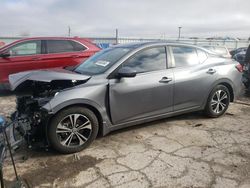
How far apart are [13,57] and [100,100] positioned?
4663mm

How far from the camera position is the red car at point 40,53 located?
795 centimetres

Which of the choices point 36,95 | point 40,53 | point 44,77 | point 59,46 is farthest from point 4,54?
point 44,77

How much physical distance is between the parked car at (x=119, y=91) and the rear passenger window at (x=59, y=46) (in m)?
3.51

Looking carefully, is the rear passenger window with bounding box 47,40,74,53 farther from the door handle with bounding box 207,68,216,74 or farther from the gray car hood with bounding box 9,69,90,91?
the door handle with bounding box 207,68,216,74

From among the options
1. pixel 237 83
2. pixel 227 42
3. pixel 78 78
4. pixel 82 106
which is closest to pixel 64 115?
pixel 82 106

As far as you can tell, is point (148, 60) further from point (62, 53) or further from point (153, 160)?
point (62, 53)

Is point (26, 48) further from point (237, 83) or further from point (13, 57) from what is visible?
point (237, 83)

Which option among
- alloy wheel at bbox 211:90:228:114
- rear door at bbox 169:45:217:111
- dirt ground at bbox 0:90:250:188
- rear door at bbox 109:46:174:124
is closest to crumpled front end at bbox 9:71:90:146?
dirt ground at bbox 0:90:250:188

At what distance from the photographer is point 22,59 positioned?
8078 mm

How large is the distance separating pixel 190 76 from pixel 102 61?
5.35 feet

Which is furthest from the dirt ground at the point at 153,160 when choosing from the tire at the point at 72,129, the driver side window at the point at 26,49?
the driver side window at the point at 26,49

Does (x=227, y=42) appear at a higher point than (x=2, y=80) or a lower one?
higher

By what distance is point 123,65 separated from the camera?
4688 millimetres

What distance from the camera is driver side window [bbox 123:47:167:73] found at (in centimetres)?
482
